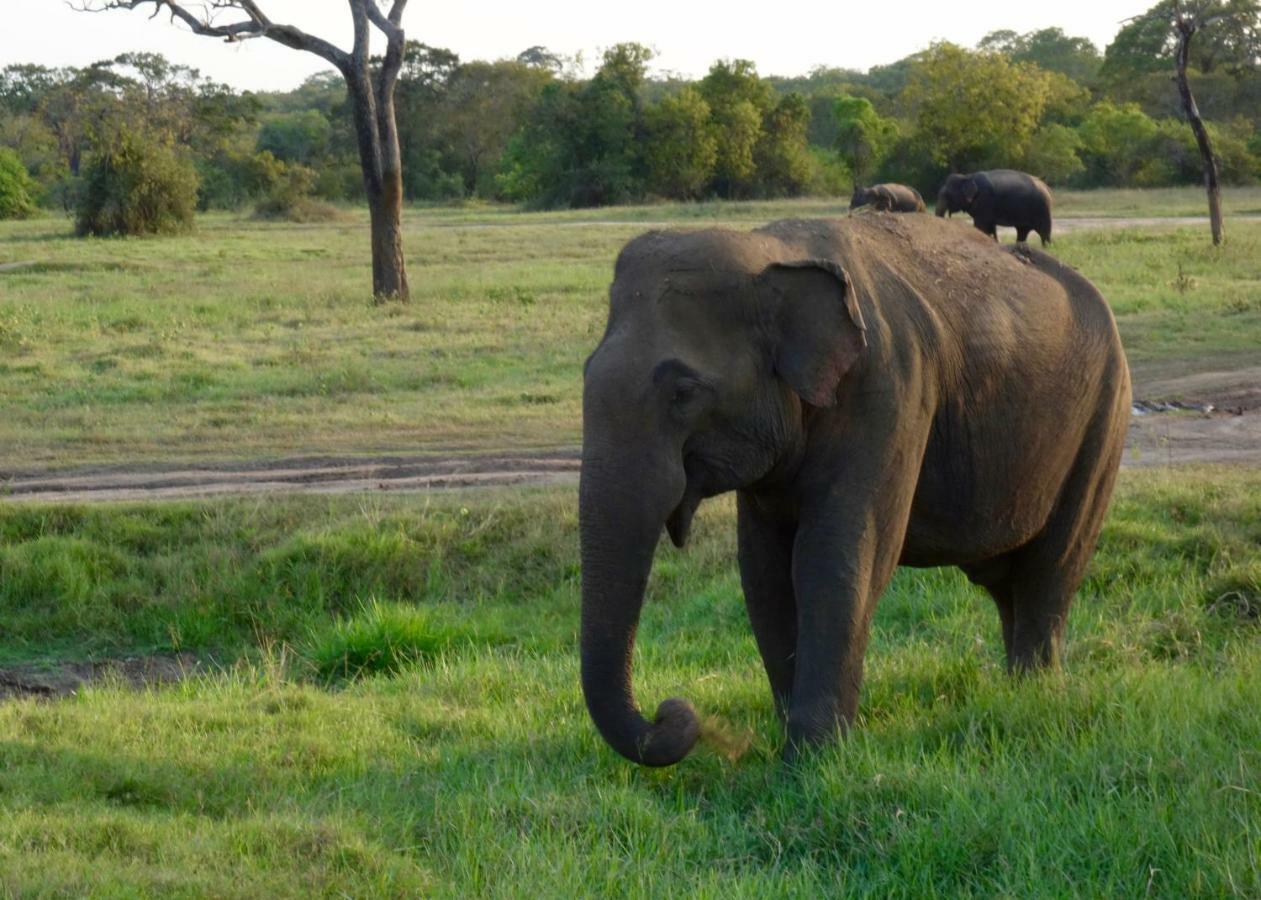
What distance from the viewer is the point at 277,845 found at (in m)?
4.45

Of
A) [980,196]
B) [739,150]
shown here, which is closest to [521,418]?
[980,196]

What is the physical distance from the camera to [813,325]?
4.74 meters

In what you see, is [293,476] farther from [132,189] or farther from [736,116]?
[736,116]

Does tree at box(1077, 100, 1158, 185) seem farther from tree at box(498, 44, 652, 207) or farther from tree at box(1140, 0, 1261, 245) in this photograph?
tree at box(498, 44, 652, 207)

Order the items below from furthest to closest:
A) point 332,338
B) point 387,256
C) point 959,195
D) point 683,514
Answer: point 959,195 → point 387,256 → point 332,338 → point 683,514

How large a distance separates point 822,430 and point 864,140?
48.3 metres

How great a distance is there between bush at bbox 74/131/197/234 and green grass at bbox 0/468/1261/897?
88.7ft

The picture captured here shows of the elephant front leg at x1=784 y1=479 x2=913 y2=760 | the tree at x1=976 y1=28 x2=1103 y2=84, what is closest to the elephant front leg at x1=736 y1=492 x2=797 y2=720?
the elephant front leg at x1=784 y1=479 x2=913 y2=760

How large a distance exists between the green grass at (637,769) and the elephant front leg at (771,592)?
21 centimetres

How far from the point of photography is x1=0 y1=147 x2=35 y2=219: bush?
44.1 meters

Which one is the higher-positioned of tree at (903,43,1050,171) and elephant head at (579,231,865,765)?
tree at (903,43,1050,171)

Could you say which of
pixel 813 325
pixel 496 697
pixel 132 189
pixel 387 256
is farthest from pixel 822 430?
pixel 132 189

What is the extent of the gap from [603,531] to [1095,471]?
2.48m

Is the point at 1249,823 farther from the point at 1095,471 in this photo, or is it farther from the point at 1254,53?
the point at 1254,53
